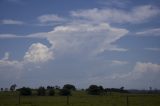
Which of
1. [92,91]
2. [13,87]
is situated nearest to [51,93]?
[92,91]

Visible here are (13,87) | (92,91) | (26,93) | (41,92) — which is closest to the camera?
(26,93)

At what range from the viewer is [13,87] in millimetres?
169125

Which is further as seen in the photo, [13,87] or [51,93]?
[13,87]

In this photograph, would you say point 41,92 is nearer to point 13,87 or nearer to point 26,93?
point 26,93

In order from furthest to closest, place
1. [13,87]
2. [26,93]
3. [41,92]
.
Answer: [13,87], [41,92], [26,93]

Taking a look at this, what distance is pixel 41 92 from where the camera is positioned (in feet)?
306

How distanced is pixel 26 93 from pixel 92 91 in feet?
83.6

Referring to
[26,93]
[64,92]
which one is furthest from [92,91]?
[26,93]

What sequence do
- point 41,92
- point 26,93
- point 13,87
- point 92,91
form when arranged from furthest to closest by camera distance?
1. point 13,87
2. point 92,91
3. point 41,92
4. point 26,93

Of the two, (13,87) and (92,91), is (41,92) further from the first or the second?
(13,87)

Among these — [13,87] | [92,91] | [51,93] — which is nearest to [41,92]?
[51,93]

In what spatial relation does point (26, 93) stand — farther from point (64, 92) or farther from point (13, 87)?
point (13, 87)

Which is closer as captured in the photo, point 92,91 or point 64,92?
point 64,92

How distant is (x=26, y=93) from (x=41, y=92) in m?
6.77
